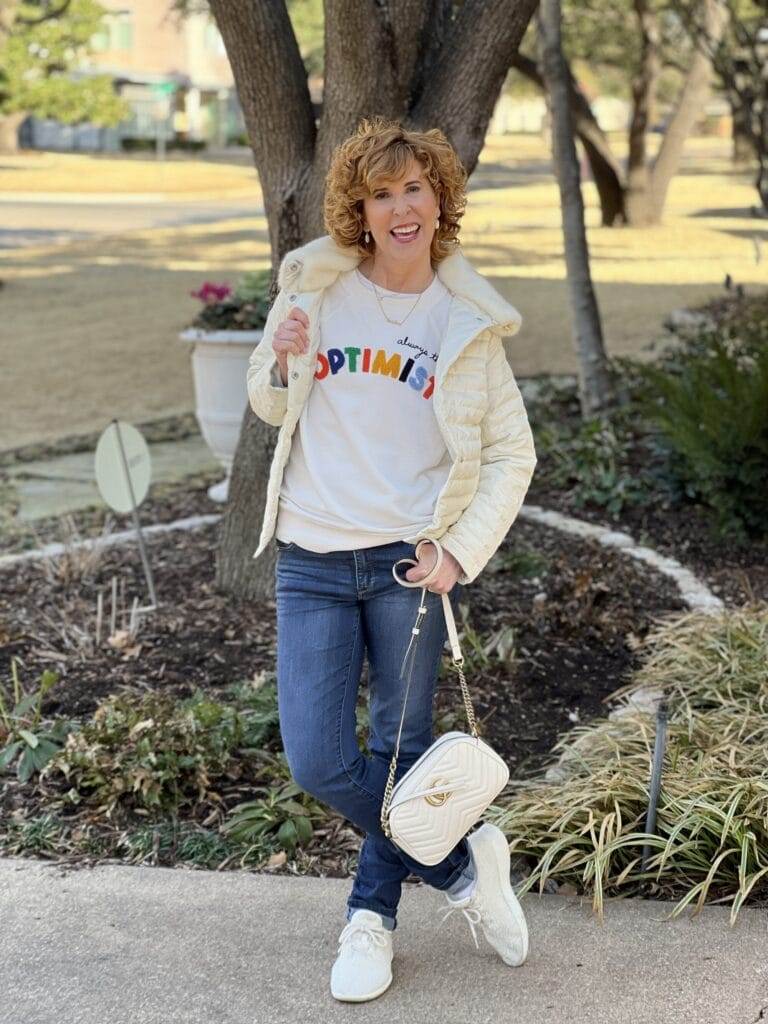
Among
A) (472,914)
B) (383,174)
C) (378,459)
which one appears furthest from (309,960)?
(383,174)

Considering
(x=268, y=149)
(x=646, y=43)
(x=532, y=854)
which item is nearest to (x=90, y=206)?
(x=646, y=43)

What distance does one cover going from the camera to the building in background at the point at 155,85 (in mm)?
62531

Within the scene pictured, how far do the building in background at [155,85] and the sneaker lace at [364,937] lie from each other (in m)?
59.5

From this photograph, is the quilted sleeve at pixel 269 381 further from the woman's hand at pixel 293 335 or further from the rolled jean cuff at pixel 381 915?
the rolled jean cuff at pixel 381 915

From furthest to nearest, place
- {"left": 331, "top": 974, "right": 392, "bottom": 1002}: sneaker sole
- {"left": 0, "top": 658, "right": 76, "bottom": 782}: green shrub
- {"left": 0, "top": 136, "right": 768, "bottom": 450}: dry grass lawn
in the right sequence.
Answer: {"left": 0, "top": 136, "right": 768, "bottom": 450}: dry grass lawn, {"left": 0, "top": 658, "right": 76, "bottom": 782}: green shrub, {"left": 331, "top": 974, "right": 392, "bottom": 1002}: sneaker sole

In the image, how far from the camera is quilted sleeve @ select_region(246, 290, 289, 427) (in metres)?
3.01

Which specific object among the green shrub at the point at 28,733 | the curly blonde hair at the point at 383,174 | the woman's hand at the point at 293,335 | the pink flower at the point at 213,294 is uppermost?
the curly blonde hair at the point at 383,174

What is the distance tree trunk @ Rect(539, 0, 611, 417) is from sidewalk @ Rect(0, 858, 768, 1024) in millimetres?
5322

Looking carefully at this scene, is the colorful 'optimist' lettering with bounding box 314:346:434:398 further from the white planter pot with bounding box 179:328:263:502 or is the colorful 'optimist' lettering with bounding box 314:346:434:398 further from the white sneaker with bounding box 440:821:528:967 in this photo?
the white planter pot with bounding box 179:328:263:502

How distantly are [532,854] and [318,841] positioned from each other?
0.60 meters

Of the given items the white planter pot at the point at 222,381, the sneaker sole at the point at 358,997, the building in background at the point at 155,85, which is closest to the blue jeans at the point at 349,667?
the sneaker sole at the point at 358,997

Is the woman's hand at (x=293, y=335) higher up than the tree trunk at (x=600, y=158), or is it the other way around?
the woman's hand at (x=293, y=335)

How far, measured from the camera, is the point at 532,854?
3.62 meters

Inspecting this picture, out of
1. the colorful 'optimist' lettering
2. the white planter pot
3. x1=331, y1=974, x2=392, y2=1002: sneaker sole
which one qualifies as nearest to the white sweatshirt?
the colorful 'optimist' lettering
